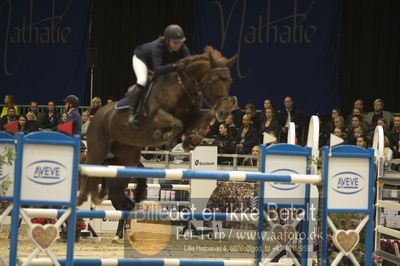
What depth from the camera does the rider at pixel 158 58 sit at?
5223 mm

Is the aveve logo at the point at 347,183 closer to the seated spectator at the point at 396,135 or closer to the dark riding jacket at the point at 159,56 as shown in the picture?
the dark riding jacket at the point at 159,56

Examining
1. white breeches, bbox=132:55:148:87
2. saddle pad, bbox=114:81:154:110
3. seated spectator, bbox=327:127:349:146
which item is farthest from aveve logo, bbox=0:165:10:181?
seated spectator, bbox=327:127:349:146

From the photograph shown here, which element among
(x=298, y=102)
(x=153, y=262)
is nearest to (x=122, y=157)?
(x=153, y=262)

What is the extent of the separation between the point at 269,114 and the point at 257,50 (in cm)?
313

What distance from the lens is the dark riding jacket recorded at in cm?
530

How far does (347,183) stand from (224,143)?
557cm

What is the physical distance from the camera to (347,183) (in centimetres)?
491

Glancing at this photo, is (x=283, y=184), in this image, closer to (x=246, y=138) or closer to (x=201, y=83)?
(x=201, y=83)

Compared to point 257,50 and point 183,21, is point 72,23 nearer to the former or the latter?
point 183,21

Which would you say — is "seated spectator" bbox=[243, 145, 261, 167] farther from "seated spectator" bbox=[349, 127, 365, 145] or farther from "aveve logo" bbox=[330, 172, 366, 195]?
"aveve logo" bbox=[330, 172, 366, 195]

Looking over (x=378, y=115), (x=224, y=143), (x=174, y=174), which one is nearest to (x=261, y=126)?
(x=224, y=143)

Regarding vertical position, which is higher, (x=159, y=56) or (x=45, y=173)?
(x=159, y=56)

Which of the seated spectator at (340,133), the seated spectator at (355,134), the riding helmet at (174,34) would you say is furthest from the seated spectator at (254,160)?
the riding helmet at (174,34)

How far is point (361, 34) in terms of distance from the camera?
43.3ft
